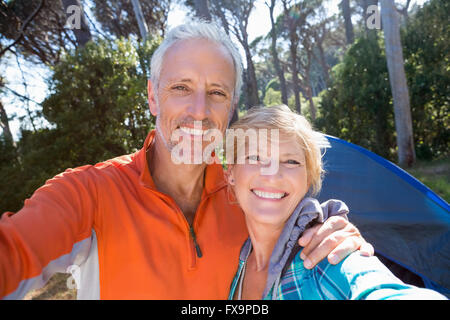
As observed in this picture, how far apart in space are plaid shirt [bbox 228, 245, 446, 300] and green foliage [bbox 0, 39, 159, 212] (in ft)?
14.2

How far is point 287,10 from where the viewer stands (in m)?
14.3

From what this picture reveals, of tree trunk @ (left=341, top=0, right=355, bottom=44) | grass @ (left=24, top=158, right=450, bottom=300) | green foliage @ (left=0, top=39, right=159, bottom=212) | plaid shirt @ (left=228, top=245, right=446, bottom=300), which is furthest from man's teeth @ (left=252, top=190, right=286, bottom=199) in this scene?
tree trunk @ (left=341, top=0, right=355, bottom=44)

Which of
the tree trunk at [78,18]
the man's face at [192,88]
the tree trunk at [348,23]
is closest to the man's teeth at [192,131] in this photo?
the man's face at [192,88]

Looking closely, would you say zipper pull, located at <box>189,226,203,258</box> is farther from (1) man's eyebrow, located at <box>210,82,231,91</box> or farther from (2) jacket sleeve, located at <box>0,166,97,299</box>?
(1) man's eyebrow, located at <box>210,82,231,91</box>

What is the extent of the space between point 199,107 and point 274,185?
1.83ft

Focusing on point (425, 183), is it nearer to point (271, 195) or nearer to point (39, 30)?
point (271, 195)

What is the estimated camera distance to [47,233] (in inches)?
41.9

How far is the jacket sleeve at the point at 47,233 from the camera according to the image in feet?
3.13

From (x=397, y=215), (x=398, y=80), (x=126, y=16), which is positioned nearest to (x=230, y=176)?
(x=397, y=215)

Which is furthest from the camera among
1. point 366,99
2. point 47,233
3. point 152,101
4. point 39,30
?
point 39,30

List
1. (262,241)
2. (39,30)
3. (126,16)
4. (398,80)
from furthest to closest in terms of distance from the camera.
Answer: (126,16) < (39,30) < (398,80) < (262,241)

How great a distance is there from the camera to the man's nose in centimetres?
155

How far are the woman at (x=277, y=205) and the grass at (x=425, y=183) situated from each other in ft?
10.00

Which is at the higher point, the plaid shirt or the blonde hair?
the blonde hair
